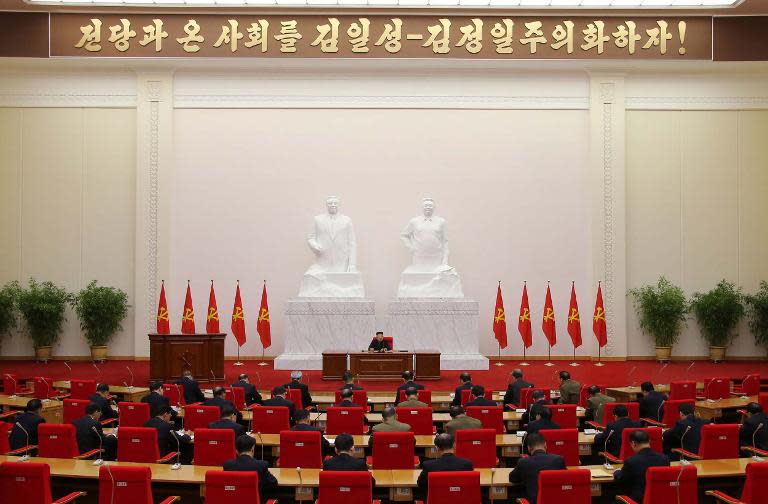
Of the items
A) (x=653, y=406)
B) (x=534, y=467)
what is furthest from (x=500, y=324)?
(x=534, y=467)

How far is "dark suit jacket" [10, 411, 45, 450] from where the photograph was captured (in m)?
8.05

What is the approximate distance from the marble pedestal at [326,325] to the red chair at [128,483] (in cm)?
990

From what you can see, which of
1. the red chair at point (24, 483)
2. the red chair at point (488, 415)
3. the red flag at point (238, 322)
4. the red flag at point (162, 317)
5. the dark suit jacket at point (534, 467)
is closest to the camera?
the red chair at point (24, 483)

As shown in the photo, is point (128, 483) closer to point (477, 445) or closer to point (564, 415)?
point (477, 445)

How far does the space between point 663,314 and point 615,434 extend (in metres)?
10.1

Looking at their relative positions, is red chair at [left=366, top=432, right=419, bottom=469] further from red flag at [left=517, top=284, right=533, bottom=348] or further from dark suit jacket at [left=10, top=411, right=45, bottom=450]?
red flag at [left=517, top=284, right=533, bottom=348]

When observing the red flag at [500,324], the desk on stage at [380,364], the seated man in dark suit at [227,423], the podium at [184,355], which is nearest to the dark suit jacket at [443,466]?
the seated man in dark suit at [227,423]

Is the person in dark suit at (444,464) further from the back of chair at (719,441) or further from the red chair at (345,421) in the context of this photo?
the back of chair at (719,441)

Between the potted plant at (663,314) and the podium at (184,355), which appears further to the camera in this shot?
the potted plant at (663,314)

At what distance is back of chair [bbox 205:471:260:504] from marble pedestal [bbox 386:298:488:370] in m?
A: 10.3

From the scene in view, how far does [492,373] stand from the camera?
15.2 meters

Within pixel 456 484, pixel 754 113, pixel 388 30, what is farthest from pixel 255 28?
pixel 456 484

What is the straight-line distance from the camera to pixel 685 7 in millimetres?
17094

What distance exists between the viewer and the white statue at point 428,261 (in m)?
16.2
